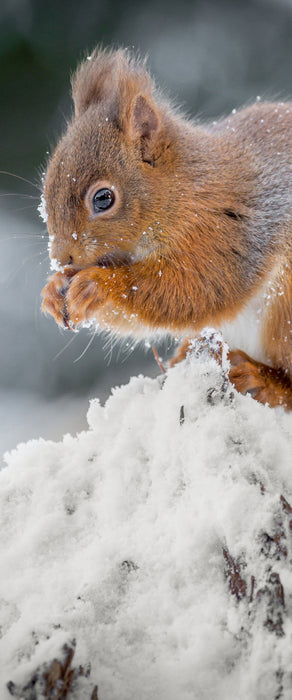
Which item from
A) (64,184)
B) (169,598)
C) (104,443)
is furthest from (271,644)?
(64,184)

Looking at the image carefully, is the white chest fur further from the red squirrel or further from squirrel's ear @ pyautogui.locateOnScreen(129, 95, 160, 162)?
squirrel's ear @ pyautogui.locateOnScreen(129, 95, 160, 162)

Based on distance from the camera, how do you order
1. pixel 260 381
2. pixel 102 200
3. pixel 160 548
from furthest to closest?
1. pixel 260 381
2. pixel 102 200
3. pixel 160 548

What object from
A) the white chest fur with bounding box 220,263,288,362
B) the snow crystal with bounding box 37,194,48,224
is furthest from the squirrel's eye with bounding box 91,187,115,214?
the white chest fur with bounding box 220,263,288,362

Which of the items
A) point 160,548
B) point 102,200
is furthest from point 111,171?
point 160,548

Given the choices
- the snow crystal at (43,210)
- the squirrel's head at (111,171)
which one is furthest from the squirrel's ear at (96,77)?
the snow crystal at (43,210)

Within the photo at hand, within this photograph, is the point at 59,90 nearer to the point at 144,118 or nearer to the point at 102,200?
the point at 144,118

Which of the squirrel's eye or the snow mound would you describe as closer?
the snow mound

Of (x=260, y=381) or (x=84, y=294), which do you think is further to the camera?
(x=260, y=381)

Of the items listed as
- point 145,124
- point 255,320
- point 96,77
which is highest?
point 96,77
